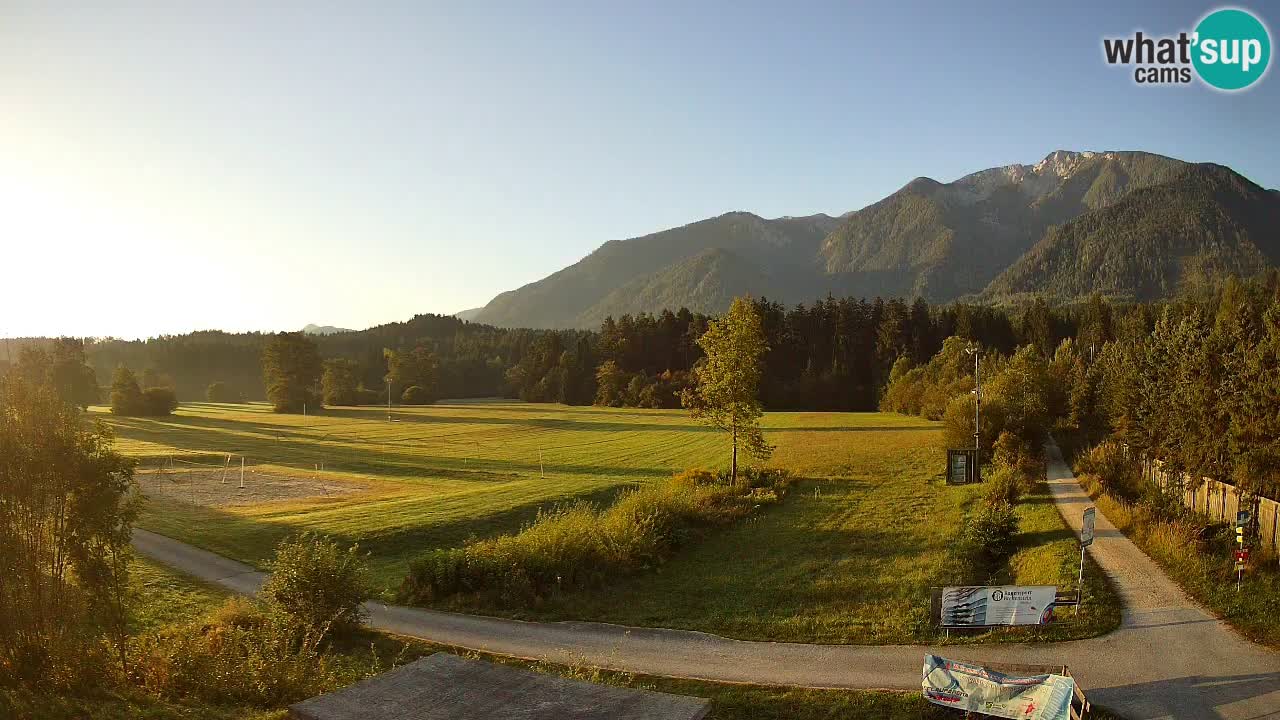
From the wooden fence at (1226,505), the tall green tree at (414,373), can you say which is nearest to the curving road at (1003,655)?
the wooden fence at (1226,505)

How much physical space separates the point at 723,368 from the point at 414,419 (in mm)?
61544

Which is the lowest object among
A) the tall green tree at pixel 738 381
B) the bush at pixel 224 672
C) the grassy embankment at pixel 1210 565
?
the grassy embankment at pixel 1210 565

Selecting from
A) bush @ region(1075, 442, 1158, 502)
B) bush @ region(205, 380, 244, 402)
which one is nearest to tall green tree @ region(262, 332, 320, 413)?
bush @ region(205, 380, 244, 402)

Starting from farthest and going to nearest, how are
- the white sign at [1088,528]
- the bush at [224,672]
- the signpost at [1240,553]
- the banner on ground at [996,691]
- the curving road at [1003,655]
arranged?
the signpost at [1240,553] → the white sign at [1088,528] → the curving road at [1003,655] → the banner on ground at [996,691] → the bush at [224,672]

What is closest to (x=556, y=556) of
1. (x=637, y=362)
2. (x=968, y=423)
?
(x=968, y=423)

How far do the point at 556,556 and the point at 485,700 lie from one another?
12530 millimetres

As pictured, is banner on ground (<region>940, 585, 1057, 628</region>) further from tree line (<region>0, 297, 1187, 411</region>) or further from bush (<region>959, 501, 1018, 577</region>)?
tree line (<region>0, 297, 1187, 411</region>)

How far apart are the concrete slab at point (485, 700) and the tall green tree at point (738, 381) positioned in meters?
31.8

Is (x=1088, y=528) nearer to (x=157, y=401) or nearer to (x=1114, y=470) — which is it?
(x=1114, y=470)

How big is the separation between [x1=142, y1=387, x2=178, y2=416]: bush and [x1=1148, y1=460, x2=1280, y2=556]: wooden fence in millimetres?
98060

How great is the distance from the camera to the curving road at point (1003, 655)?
41.4 ft

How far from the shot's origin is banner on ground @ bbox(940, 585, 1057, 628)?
52.3 feet

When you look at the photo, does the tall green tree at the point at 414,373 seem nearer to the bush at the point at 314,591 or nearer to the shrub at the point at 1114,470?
the shrub at the point at 1114,470

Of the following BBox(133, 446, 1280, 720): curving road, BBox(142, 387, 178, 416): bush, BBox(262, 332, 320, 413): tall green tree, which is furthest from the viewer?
BBox(262, 332, 320, 413): tall green tree
